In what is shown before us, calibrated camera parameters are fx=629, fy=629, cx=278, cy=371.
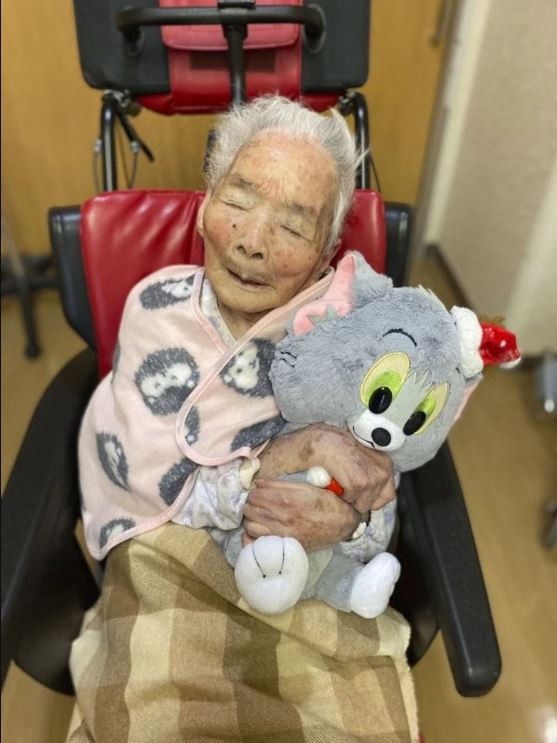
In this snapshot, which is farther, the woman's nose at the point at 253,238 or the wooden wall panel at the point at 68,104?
the wooden wall panel at the point at 68,104

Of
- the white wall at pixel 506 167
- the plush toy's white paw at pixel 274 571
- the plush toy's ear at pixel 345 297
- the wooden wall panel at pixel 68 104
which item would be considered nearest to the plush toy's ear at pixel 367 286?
the plush toy's ear at pixel 345 297

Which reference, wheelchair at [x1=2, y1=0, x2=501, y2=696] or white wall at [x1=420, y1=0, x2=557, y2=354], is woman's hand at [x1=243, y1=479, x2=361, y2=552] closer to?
wheelchair at [x1=2, y1=0, x2=501, y2=696]

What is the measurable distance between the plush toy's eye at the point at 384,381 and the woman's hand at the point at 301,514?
140 millimetres

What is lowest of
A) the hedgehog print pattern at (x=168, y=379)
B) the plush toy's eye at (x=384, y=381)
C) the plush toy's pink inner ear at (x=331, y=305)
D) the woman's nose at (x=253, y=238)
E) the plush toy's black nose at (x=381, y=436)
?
the hedgehog print pattern at (x=168, y=379)

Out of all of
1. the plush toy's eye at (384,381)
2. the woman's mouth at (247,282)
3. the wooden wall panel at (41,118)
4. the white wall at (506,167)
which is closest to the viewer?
the plush toy's eye at (384,381)

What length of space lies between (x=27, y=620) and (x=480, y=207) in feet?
5.68

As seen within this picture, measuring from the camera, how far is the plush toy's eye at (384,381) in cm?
73

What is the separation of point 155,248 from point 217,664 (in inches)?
24.6

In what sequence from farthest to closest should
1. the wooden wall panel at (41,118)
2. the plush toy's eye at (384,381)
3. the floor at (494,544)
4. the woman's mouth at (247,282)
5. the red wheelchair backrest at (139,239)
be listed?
1. the wooden wall panel at (41,118)
2. the floor at (494,544)
3. the red wheelchair backrest at (139,239)
4. the woman's mouth at (247,282)
5. the plush toy's eye at (384,381)

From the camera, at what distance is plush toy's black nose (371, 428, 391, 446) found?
743 millimetres

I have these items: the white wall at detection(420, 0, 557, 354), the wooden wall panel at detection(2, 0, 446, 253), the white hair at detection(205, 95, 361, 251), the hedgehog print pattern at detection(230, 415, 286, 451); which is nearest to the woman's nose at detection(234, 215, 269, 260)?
the white hair at detection(205, 95, 361, 251)

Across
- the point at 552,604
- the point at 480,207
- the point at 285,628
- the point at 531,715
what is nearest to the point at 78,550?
the point at 285,628

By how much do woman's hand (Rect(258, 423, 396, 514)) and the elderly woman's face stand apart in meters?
0.19

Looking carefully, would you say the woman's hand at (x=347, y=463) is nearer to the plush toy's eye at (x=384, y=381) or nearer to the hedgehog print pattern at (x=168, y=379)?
the plush toy's eye at (x=384, y=381)
